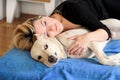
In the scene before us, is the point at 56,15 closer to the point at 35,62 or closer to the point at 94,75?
the point at 35,62

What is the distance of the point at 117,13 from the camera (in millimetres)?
1877

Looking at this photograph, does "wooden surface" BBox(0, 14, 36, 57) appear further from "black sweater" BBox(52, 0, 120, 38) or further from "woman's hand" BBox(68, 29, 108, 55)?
"woman's hand" BBox(68, 29, 108, 55)

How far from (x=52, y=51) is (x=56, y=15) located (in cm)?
42

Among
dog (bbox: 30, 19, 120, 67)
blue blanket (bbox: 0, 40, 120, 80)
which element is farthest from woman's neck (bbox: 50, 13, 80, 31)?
blue blanket (bbox: 0, 40, 120, 80)

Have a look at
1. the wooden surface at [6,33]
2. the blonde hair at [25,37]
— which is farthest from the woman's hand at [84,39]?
the wooden surface at [6,33]

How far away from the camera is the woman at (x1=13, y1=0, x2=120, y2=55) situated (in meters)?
1.43

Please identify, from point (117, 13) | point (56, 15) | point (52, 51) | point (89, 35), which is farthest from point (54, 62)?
point (117, 13)

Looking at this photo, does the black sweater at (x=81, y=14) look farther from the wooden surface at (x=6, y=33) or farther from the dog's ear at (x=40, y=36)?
the wooden surface at (x=6, y=33)

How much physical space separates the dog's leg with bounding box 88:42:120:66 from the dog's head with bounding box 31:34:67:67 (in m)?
0.16

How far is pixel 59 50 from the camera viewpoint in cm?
135

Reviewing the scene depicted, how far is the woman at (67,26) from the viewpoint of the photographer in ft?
4.68

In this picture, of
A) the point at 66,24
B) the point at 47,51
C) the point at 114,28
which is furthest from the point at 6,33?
the point at 47,51

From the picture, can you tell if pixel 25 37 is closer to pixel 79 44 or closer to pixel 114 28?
pixel 79 44

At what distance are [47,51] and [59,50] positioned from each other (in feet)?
0.32
